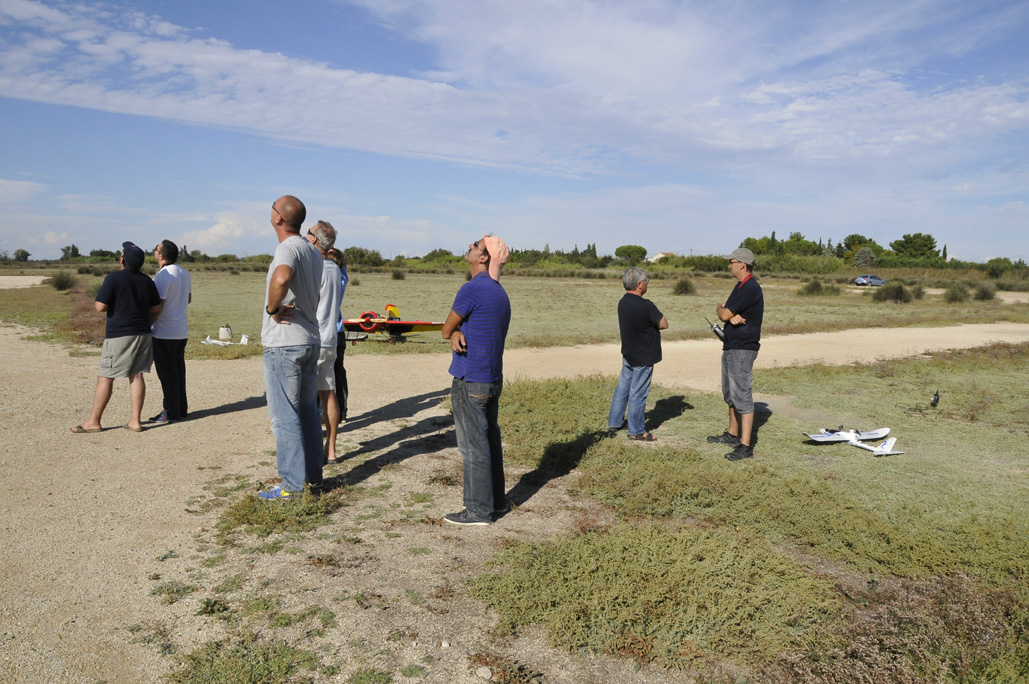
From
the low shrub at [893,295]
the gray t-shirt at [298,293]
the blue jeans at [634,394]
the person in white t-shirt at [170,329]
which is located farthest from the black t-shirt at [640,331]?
the low shrub at [893,295]

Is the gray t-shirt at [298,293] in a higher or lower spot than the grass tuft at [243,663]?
higher

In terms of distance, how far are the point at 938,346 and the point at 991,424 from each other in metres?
8.65

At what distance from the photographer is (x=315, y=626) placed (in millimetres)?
3498

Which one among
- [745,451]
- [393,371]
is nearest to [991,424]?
[745,451]

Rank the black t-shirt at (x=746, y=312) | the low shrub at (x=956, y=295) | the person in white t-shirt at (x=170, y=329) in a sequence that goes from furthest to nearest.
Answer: the low shrub at (x=956, y=295) → the person in white t-shirt at (x=170, y=329) → the black t-shirt at (x=746, y=312)

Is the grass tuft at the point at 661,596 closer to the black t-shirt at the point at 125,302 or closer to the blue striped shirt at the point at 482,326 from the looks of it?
the blue striped shirt at the point at 482,326

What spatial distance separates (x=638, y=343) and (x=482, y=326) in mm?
2897

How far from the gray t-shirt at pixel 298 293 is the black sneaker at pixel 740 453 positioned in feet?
14.0

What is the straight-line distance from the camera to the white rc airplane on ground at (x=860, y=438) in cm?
697

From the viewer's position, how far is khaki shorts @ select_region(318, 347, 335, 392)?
6.04 metres

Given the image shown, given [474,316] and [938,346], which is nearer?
[474,316]

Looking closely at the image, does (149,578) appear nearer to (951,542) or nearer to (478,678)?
(478,678)

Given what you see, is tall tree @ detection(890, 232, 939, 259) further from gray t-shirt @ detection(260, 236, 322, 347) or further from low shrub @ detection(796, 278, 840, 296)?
gray t-shirt @ detection(260, 236, 322, 347)

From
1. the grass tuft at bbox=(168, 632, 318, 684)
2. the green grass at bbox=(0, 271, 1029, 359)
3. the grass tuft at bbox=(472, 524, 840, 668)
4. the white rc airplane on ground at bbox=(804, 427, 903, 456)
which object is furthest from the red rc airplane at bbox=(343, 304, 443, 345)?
the grass tuft at bbox=(168, 632, 318, 684)
